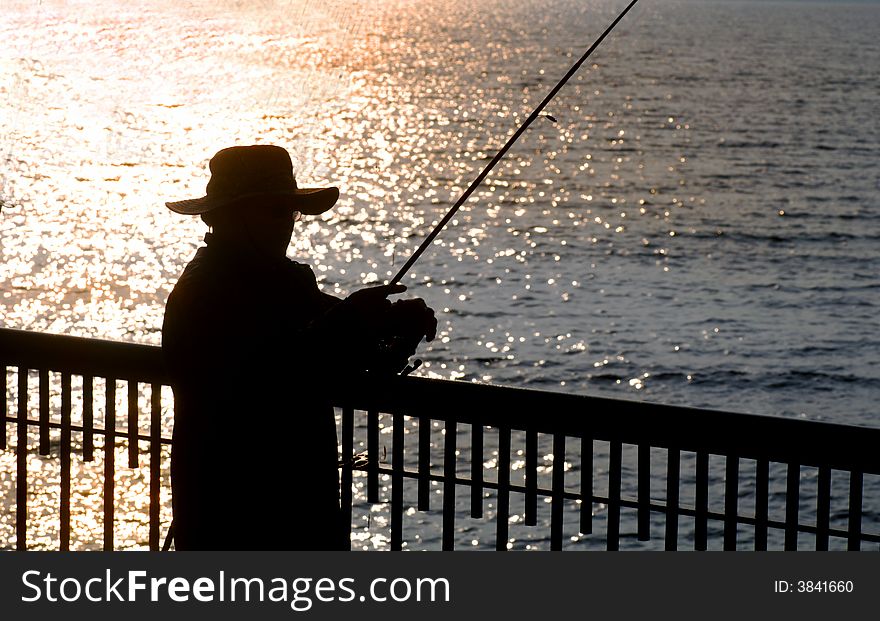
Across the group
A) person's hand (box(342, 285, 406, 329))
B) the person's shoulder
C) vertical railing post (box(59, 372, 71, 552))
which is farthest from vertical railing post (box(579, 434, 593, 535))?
vertical railing post (box(59, 372, 71, 552))

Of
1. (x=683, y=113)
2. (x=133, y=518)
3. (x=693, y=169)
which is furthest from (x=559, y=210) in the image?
(x=133, y=518)

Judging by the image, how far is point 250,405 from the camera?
3.13 meters

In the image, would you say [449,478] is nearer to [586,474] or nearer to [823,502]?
[586,474]

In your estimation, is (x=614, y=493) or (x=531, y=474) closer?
(x=614, y=493)

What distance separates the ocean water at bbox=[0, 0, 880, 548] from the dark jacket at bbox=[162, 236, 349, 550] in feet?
31.9

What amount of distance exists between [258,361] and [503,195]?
1971 inches

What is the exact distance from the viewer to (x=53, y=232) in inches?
1722

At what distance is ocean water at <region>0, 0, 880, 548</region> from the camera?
32781mm

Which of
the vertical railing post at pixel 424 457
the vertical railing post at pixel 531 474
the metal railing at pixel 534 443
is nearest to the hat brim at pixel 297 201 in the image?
the metal railing at pixel 534 443

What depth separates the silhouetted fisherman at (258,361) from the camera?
10.1 ft

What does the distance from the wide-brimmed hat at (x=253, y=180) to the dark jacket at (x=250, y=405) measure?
0.36 feet

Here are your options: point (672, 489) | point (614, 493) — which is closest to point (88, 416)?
point (614, 493)
